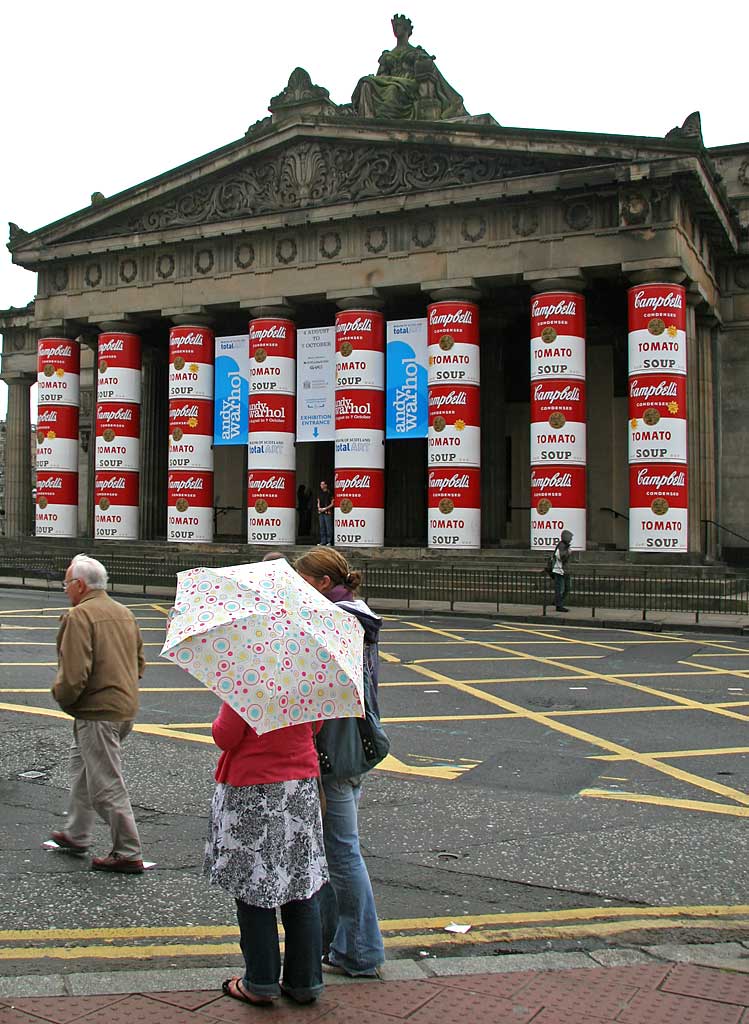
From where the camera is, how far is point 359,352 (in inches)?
1172

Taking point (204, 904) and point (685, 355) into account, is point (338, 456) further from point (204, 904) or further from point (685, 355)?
point (204, 904)

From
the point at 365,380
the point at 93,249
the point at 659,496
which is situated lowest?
the point at 659,496

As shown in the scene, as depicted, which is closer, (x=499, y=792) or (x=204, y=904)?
(x=204, y=904)

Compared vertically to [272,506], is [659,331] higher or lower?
higher

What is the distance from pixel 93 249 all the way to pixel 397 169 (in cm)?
1083

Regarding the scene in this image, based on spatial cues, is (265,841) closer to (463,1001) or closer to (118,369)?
(463,1001)

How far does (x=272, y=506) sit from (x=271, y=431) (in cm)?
221

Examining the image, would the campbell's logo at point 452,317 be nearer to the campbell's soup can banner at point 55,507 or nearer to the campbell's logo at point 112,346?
the campbell's logo at point 112,346

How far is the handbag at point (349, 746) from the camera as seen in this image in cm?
449

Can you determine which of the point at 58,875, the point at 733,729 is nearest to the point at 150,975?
the point at 58,875

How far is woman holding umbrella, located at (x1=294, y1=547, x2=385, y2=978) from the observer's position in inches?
177

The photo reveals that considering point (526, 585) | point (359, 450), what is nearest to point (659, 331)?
point (526, 585)

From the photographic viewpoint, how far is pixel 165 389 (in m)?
38.4

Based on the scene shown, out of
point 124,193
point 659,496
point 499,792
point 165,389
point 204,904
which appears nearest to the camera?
point 204,904
